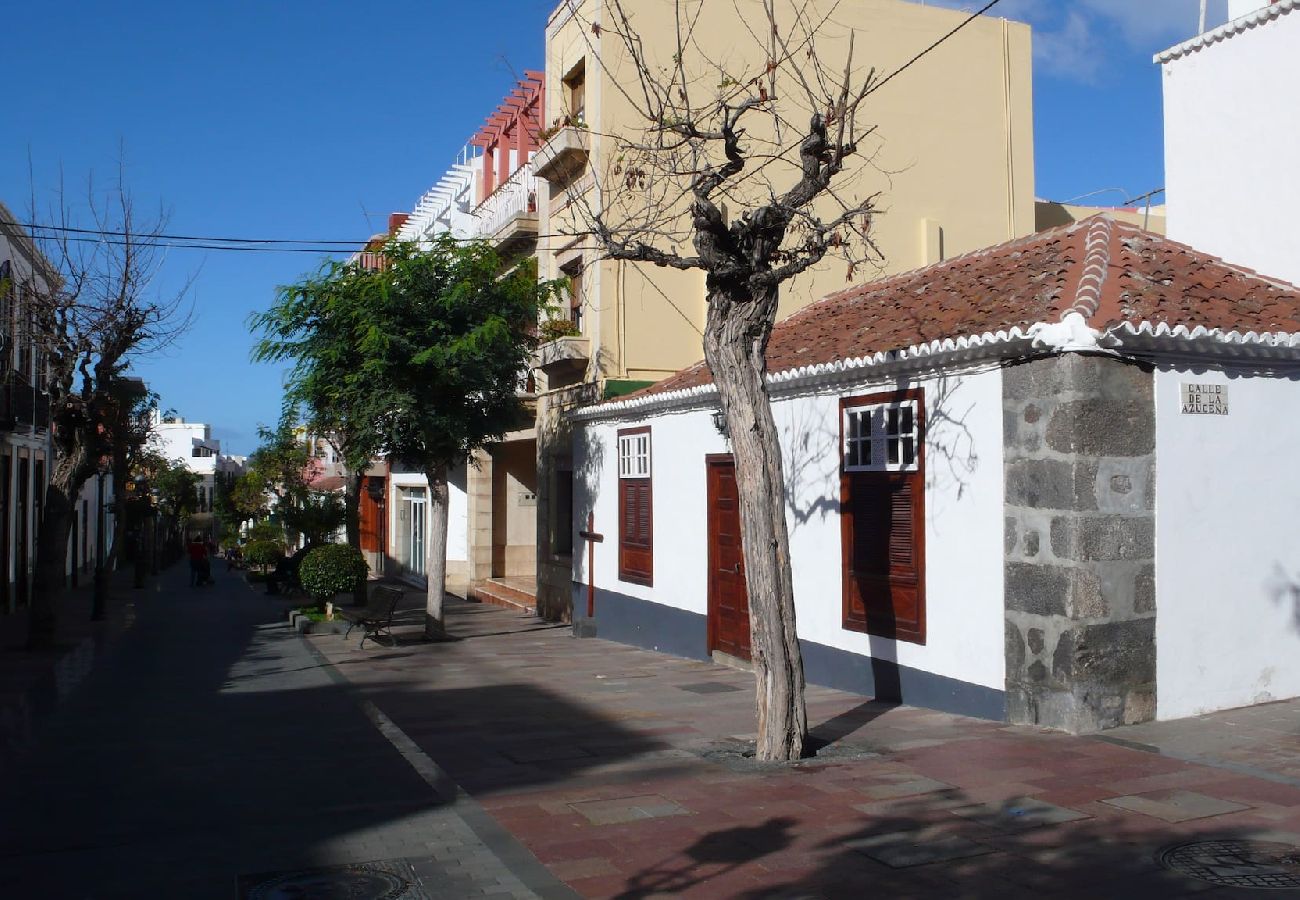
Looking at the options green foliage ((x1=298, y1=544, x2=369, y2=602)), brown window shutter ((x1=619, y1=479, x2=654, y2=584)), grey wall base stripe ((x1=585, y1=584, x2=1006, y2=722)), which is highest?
brown window shutter ((x1=619, y1=479, x2=654, y2=584))

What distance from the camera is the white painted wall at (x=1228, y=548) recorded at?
844 centimetres

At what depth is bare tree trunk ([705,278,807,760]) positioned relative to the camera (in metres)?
7.73

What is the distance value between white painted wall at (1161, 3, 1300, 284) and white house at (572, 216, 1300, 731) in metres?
1.61

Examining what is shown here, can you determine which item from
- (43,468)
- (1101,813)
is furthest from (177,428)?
(1101,813)

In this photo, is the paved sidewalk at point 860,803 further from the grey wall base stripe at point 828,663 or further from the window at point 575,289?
the window at point 575,289

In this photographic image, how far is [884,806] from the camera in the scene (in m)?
6.62

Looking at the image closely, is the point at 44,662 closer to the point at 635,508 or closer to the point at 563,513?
the point at 563,513

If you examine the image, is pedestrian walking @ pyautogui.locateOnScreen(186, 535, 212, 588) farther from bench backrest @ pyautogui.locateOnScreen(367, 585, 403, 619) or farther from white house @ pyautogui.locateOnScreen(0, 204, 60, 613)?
bench backrest @ pyautogui.locateOnScreen(367, 585, 403, 619)

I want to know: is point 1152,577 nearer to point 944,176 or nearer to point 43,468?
point 944,176

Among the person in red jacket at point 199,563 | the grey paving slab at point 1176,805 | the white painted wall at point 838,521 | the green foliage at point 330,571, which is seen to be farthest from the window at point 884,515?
the person in red jacket at point 199,563

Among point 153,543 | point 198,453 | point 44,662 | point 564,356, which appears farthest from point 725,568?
point 198,453

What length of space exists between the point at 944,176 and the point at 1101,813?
14.6 meters

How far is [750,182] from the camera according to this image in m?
17.7

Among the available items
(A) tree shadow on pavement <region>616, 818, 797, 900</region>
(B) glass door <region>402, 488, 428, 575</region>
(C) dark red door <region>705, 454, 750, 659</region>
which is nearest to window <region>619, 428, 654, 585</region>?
(C) dark red door <region>705, 454, 750, 659</region>
